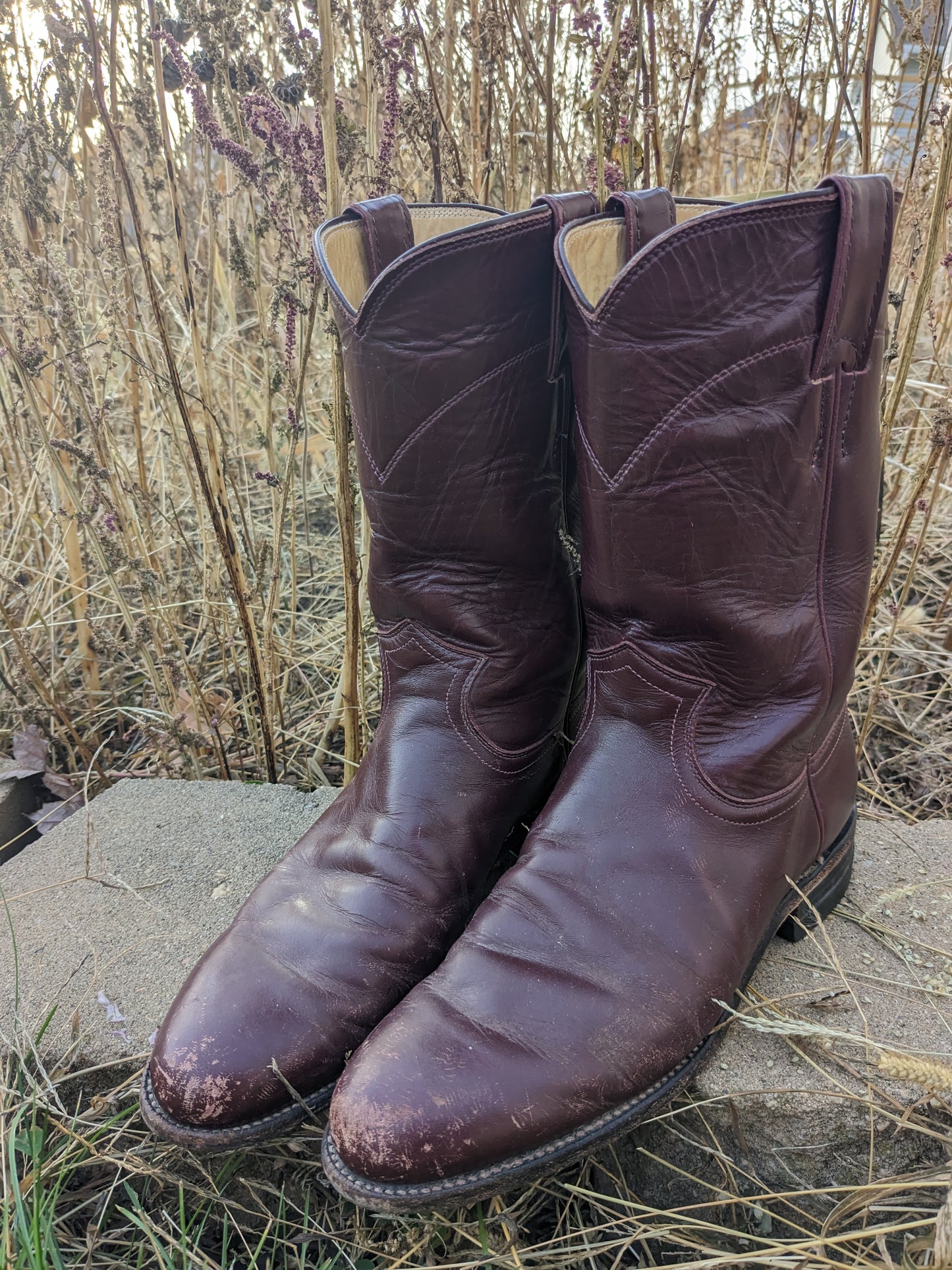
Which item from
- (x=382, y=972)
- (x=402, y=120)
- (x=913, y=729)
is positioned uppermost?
(x=402, y=120)

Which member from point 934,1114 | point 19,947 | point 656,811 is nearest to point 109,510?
point 19,947

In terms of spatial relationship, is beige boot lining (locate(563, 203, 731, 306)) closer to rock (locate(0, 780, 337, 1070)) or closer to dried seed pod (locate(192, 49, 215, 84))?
dried seed pod (locate(192, 49, 215, 84))

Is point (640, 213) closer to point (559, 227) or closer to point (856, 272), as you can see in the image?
point (559, 227)

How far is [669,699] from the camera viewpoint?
0.95 m

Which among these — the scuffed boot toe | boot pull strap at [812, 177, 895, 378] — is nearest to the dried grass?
the scuffed boot toe

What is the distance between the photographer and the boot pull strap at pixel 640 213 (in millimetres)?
910

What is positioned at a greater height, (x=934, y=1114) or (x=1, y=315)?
(x=1, y=315)

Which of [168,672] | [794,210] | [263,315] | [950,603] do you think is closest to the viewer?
[794,210]

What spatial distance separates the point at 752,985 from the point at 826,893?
0.17 m

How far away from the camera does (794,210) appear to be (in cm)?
77

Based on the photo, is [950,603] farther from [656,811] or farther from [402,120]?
[402,120]

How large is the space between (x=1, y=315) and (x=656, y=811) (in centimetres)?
148

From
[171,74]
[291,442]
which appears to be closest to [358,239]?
[291,442]

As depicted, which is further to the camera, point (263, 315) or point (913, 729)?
point (913, 729)
